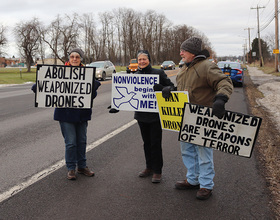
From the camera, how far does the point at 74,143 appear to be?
4.39 meters

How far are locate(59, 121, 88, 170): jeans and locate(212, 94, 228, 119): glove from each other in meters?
2.06

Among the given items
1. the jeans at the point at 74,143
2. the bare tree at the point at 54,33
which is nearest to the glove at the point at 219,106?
the jeans at the point at 74,143

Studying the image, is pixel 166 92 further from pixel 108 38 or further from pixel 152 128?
pixel 108 38

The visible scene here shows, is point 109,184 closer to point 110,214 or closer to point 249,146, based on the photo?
point 110,214

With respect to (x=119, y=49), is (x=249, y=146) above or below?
below

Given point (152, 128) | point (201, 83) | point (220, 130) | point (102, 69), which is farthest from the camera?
point (102, 69)

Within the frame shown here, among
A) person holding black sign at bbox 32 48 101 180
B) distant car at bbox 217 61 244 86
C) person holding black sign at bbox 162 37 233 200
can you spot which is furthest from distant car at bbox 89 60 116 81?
person holding black sign at bbox 162 37 233 200

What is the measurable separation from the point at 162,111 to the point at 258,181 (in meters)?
1.62

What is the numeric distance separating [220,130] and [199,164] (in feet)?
1.80

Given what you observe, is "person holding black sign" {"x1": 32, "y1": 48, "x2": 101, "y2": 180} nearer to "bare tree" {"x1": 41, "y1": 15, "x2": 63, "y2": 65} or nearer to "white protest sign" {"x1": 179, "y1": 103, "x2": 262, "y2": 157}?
"white protest sign" {"x1": 179, "y1": 103, "x2": 262, "y2": 157}

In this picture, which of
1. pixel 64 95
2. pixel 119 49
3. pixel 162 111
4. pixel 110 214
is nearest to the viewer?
pixel 110 214

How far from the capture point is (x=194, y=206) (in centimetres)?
349

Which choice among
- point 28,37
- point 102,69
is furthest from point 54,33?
point 102,69

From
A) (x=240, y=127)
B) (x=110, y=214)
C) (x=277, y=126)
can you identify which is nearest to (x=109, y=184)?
(x=110, y=214)
